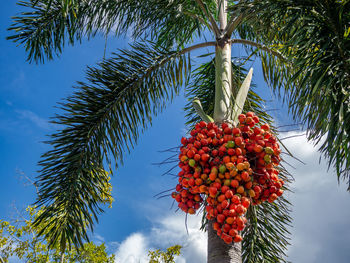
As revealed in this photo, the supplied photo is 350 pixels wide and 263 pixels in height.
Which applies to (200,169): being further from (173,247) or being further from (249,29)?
(173,247)

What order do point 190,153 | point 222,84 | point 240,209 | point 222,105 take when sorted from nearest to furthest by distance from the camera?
point 240,209 < point 190,153 < point 222,105 < point 222,84

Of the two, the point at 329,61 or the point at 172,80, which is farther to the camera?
the point at 172,80

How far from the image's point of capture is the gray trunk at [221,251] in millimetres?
2926

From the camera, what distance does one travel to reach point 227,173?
2770 mm

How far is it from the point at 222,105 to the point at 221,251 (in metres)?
1.45

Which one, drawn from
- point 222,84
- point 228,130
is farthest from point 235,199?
point 222,84

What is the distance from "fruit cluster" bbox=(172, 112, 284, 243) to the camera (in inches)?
105

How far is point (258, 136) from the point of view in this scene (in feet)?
9.90

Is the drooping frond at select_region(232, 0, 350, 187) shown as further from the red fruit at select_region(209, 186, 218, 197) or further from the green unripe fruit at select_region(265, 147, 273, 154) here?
the red fruit at select_region(209, 186, 218, 197)

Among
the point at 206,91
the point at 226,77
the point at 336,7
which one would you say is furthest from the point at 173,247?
the point at 336,7

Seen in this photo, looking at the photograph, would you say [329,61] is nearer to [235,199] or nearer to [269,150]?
[269,150]

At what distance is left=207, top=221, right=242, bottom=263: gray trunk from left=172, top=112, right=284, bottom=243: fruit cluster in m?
0.21

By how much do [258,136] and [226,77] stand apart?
95cm

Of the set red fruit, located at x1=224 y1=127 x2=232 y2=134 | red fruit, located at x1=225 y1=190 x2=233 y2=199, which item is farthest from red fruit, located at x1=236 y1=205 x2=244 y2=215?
red fruit, located at x1=224 y1=127 x2=232 y2=134
